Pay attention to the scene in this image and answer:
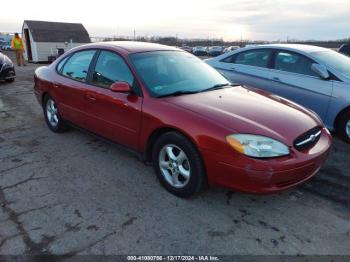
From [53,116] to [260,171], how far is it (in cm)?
383

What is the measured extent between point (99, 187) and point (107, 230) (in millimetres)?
835

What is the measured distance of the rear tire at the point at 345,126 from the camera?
5117 millimetres

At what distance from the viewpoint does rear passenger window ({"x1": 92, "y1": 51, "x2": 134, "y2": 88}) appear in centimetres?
389

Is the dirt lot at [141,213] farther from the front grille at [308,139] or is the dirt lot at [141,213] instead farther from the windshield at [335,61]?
the windshield at [335,61]

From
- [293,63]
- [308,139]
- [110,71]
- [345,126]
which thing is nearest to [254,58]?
[293,63]

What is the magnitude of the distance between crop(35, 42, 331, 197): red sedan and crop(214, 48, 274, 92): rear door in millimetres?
1873

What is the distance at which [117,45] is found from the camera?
4.31m

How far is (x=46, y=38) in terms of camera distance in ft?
77.6

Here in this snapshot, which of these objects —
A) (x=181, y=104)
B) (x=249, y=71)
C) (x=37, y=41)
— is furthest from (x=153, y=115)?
(x=37, y=41)

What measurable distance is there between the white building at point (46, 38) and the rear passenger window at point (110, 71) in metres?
21.3

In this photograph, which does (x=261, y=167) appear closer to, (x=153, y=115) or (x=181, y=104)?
(x=181, y=104)

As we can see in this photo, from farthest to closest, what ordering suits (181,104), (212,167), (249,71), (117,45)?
(249,71) → (117,45) → (181,104) → (212,167)

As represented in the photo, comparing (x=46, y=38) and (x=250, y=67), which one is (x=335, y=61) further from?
(x=46, y=38)

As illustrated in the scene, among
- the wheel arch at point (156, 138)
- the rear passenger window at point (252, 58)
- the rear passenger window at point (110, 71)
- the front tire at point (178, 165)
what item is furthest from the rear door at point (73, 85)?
the rear passenger window at point (252, 58)
